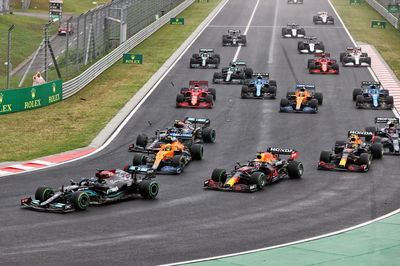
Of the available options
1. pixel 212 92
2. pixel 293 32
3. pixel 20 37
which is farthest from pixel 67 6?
pixel 212 92

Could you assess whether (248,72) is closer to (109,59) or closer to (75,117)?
(109,59)

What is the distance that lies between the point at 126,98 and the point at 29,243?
29328mm

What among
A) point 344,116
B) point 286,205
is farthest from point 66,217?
point 344,116

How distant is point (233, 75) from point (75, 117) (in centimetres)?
1386

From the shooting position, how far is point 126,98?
169 feet

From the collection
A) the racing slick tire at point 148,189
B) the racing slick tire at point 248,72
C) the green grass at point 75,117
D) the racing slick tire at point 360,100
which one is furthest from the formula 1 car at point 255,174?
the racing slick tire at point 248,72

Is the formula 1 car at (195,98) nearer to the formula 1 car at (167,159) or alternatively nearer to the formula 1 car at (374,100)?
the formula 1 car at (374,100)

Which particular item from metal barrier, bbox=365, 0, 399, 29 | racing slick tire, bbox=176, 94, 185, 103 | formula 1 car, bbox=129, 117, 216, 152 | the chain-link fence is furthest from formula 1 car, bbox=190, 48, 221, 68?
metal barrier, bbox=365, 0, 399, 29

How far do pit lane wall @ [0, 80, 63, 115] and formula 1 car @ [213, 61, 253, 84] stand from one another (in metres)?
11.1

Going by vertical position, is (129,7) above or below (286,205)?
above

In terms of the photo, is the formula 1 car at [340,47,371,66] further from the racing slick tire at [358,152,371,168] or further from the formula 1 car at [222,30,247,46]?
the racing slick tire at [358,152,371,168]

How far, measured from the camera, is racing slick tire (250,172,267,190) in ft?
98.9

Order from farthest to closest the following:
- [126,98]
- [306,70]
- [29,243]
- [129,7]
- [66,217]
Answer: [129,7]
[306,70]
[126,98]
[66,217]
[29,243]

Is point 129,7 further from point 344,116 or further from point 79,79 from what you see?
point 344,116
